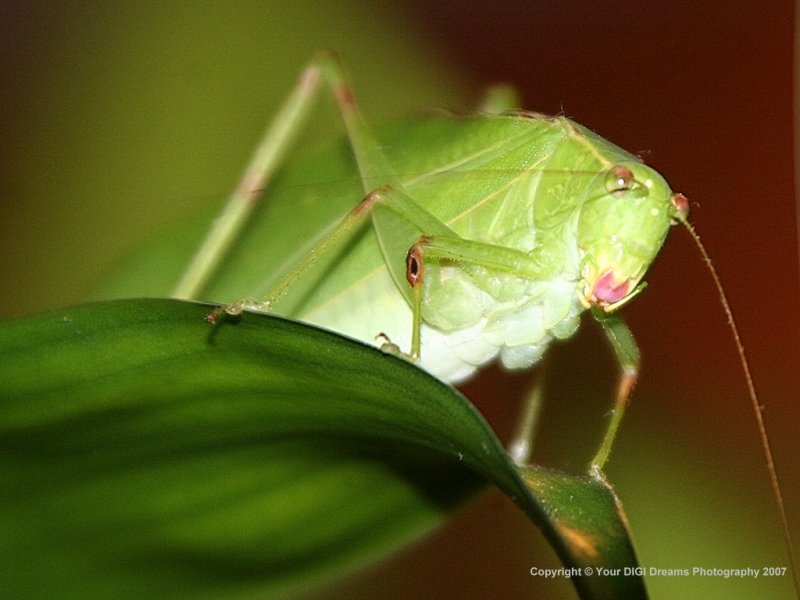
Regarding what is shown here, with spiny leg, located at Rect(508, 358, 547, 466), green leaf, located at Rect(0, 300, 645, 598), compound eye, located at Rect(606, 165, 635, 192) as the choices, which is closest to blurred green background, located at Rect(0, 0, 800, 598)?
spiny leg, located at Rect(508, 358, 547, 466)

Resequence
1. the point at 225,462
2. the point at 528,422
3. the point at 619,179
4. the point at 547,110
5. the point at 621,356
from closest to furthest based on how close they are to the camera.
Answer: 1. the point at 225,462
2. the point at 619,179
3. the point at 621,356
4. the point at 528,422
5. the point at 547,110

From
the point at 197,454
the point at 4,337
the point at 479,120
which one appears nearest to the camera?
the point at 4,337

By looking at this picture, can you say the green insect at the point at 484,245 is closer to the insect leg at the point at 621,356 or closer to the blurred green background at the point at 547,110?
the insect leg at the point at 621,356

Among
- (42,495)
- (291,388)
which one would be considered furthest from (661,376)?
(42,495)

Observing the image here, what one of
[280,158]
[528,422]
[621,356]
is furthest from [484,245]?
[280,158]

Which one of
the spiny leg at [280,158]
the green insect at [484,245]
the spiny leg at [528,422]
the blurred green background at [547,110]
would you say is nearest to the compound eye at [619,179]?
the green insect at [484,245]

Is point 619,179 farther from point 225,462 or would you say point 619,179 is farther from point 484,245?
point 225,462

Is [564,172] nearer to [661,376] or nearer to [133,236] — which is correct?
[661,376]
